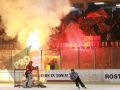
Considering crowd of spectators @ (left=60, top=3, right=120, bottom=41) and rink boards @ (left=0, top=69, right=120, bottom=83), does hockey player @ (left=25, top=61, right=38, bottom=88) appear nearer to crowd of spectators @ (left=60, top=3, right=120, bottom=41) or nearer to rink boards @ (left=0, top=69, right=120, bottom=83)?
rink boards @ (left=0, top=69, right=120, bottom=83)

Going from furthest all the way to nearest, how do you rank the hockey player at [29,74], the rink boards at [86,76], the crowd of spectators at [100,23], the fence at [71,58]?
1. the crowd of spectators at [100,23]
2. the fence at [71,58]
3. the rink boards at [86,76]
4. the hockey player at [29,74]

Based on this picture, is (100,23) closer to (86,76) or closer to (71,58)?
(71,58)

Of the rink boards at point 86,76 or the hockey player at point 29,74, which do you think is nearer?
the hockey player at point 29,74

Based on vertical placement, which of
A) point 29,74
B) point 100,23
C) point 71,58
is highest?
point 100,23

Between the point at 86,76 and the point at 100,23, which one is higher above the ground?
the point at 100,23

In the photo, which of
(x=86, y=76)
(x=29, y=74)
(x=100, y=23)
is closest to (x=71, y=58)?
(x=86, y=76)

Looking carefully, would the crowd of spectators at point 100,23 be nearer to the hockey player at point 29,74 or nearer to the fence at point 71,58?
the fence at point 71,58

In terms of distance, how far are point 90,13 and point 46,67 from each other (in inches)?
553

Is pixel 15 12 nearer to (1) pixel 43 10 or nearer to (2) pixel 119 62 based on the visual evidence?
(1) pixel 43 10

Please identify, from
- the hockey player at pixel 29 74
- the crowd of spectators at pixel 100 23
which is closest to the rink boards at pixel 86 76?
the hockey player at pixel 29 74

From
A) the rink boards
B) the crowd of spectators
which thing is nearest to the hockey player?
the rink boards

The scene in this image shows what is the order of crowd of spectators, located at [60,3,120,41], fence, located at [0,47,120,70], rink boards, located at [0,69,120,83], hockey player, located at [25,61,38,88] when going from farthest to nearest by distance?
1. crowd of spectators, located at [60,3,120,41]
2. fence, located at [0,47,120,70]
3. rink boards, located at [0,69,120,83]
4. hockey player, located at [25,61,38,88]

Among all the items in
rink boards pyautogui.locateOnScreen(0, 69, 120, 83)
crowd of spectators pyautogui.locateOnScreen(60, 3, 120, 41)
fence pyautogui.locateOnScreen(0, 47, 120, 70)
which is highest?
crowd of spectators pyautogui.locateOnScreen(60, 3, 120, 41)

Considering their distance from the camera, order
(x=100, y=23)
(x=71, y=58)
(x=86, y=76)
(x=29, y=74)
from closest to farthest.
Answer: (x=29, y=74) → (x=86, y=76) → (x=71, y=58) → (x=100, y=23)
